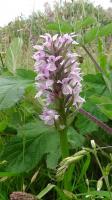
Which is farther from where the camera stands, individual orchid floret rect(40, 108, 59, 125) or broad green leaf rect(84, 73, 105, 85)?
broad green leaf rect(84, 73, 105, 85)

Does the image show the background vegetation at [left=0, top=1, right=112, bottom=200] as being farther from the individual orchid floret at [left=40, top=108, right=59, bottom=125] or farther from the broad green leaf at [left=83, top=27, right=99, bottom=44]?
the individual orchid floret at [left=40, top=108, right=59, bottom=125]

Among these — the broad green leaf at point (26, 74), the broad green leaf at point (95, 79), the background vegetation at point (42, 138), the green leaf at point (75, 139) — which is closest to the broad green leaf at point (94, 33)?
the background vegetation at point (42, 138)

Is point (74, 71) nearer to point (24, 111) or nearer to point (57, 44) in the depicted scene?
point (57, 44)

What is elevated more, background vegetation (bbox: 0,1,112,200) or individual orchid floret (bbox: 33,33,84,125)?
individual orchid floret (bbox: 33,33,84,125)

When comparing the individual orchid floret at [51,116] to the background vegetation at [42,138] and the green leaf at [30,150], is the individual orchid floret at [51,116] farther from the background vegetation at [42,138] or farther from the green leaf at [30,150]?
the green leaf at [30,150]

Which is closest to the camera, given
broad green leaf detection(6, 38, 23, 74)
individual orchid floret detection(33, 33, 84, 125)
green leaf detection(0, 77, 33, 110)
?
individual orchid floret detection(33, 33, 84, 125)

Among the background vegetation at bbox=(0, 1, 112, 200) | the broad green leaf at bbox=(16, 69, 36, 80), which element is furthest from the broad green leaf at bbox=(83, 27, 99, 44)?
the broad green leaf at bbox=(16, 69, 36, 80)

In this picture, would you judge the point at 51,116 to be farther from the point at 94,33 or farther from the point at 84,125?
the point at 94,33

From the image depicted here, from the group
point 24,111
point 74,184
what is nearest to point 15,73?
point 24,111
